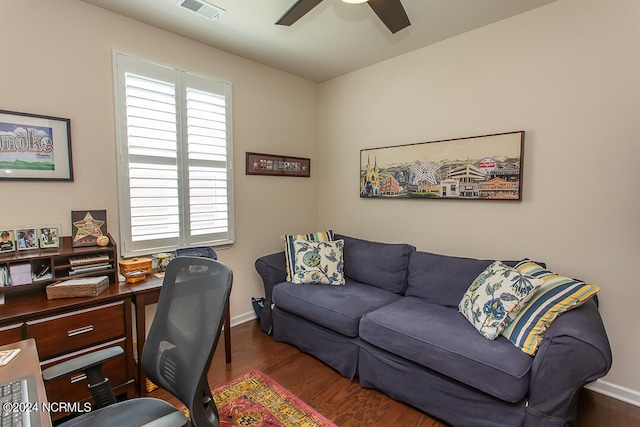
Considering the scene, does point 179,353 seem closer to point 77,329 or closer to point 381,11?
point 77,329

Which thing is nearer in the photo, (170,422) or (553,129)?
(170,422)

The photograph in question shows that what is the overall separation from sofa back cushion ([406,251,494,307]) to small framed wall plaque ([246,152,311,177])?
1.69 meters

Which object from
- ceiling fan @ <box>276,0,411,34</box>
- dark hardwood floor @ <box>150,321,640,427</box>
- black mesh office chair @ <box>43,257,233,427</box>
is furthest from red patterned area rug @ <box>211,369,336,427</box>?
ceiling fan @ <box>276,0,411,34</box>

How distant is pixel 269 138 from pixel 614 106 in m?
2.84

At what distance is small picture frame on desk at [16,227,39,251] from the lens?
1.95m

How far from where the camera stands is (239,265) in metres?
3.17

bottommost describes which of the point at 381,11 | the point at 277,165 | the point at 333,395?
the point at 333,395

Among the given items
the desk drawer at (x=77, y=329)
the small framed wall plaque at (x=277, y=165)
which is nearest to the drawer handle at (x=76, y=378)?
the desk drawer at (x=77, y=329)

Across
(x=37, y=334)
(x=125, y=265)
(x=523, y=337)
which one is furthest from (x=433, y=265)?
(x=37, y=334)

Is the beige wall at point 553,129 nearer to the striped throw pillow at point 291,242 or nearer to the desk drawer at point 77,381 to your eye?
the striped throw pillow at point 291,242

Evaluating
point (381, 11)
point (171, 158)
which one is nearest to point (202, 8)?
point (171, 158)

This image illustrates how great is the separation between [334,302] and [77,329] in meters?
1.66

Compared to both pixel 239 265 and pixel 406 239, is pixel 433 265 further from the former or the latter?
pixel 239 265

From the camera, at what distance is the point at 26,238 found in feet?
6.48
